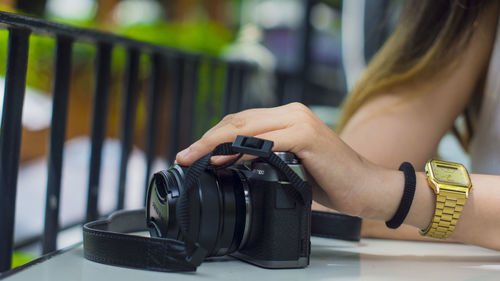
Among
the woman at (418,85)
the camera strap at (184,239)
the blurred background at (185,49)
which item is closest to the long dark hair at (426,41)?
the woman at (418,85)

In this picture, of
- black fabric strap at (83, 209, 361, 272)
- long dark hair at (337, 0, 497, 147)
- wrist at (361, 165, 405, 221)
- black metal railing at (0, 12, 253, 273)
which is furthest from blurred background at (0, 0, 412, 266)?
wrist at (361, 165, 405, 221)

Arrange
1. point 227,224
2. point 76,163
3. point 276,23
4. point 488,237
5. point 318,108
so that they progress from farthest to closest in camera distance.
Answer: point 276,23, point 318,108, point 76,163, point 488,237, point 227,224

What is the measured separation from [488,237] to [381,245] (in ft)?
0.44

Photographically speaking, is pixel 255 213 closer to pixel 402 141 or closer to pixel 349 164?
pixel 349 164

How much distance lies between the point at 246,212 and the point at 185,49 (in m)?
1.27

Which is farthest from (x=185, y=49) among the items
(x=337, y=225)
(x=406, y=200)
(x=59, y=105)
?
(x=406, y=200)

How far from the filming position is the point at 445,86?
102 centimetres

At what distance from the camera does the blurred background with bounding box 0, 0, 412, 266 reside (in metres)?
1.65

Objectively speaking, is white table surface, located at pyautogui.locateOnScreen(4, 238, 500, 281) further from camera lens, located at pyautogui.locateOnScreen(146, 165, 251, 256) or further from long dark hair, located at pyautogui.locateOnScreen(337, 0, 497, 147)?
long dark hair, located at pyautogui.locateOnScreen(337, 0, 497, 147)

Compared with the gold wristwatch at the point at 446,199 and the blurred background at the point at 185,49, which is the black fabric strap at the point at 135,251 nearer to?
the gold wristwatch at the point at 446,199

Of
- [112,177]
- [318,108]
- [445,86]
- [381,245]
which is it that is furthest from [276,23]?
[381,245]

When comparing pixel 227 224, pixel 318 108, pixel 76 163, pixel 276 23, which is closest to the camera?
pixel 227 224

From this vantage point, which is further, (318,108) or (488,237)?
(318,108)

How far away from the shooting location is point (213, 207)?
538 mm
